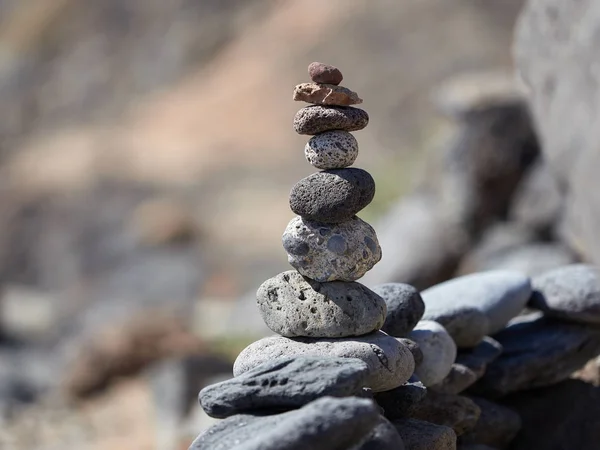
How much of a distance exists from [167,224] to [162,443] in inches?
389

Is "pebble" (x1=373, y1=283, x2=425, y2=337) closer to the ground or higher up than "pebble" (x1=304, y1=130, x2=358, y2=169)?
closer to the ground

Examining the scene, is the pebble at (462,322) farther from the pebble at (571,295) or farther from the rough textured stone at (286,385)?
the rough textured stone at (286,385)

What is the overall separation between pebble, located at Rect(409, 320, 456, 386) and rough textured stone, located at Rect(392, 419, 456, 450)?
511 millimetres

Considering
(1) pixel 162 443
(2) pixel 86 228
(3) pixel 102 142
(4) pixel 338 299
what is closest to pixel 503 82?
(1) pixel 162 443

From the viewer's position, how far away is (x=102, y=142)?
23.1 m

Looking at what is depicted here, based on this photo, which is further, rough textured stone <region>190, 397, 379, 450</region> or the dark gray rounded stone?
the dark gray rounded stone

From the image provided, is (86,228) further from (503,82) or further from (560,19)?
(560,19)

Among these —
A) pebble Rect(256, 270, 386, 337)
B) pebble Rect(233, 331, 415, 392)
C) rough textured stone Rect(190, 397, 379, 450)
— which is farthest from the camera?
pebble Rect(256, 270, 386, 337)

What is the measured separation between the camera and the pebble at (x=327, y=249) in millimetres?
3227

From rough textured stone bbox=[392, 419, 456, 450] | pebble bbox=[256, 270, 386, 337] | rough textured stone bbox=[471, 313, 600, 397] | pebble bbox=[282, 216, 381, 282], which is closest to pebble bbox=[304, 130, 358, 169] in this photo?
pebble bbox=[282, 216, 381, 282]

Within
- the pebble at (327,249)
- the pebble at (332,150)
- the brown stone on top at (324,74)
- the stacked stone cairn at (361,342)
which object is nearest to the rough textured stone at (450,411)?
the stacked stone cairn at (361,342)

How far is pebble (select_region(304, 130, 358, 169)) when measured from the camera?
10.6 ft

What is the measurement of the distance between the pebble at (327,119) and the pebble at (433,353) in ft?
3.31

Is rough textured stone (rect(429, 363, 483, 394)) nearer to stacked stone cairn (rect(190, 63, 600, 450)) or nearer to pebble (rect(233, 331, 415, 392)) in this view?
stacked stone cairn (rect(190, 63, 600, 450))
